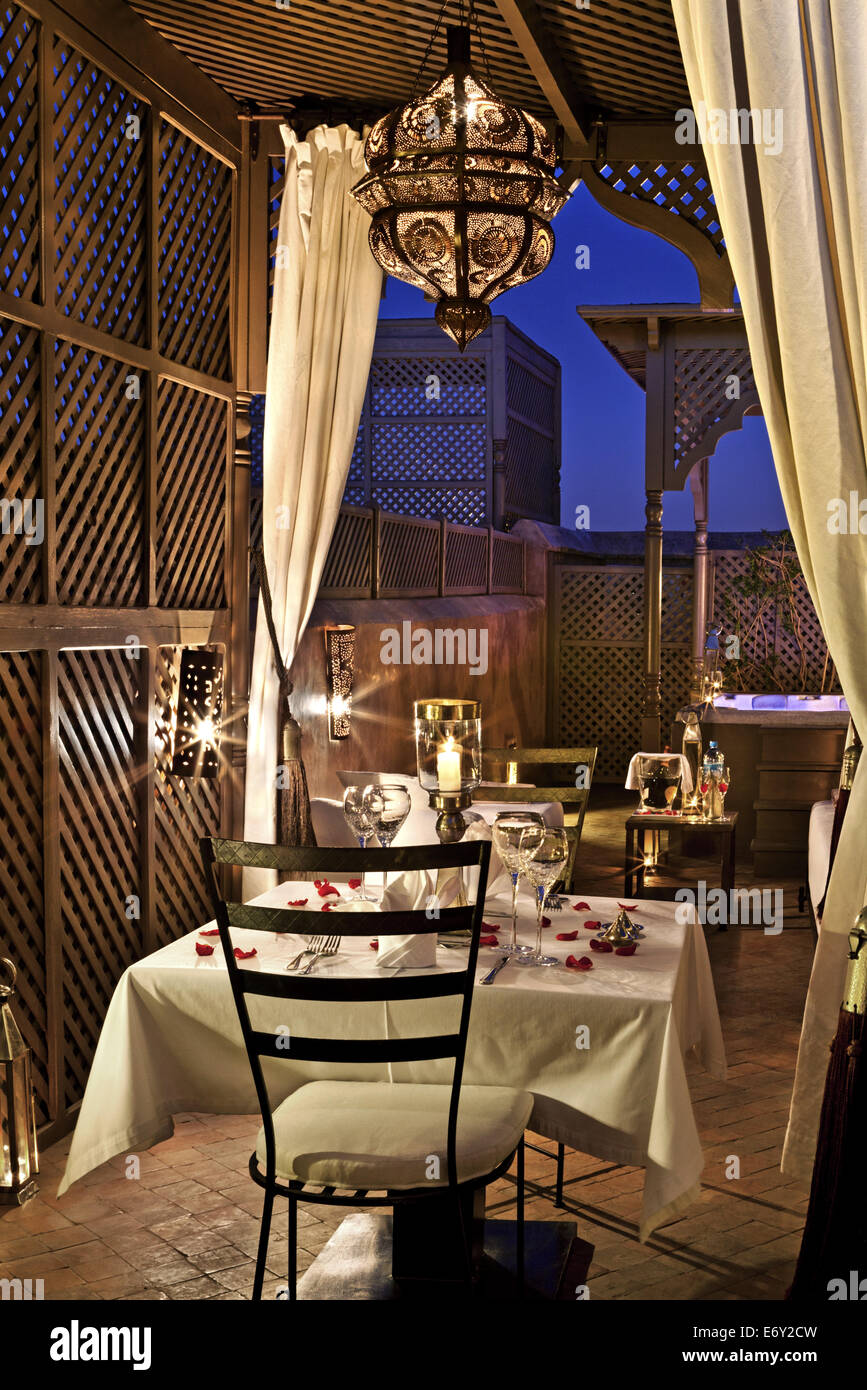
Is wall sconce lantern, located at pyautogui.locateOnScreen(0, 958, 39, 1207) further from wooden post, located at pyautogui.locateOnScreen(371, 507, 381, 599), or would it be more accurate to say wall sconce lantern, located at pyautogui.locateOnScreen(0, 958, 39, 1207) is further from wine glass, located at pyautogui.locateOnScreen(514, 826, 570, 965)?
wooden post, located at pyautogui.locateOnScreen(371, 507, 381, 599)

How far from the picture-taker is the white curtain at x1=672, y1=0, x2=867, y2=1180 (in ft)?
6.55

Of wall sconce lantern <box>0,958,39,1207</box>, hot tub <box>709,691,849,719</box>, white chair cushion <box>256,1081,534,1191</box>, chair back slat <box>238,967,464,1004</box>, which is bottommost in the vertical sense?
wall sconce lantern <box>0,958,39,1207</box>

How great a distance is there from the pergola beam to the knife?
9.05 feet

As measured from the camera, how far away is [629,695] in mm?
11555

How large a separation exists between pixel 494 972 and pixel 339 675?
3909 mm

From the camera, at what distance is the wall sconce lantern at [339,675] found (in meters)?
6.26

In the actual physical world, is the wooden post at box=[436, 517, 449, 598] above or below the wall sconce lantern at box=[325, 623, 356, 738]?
above

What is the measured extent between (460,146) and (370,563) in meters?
4.66

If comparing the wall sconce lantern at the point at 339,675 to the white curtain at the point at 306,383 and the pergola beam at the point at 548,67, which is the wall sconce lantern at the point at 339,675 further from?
the pergola beam at the point at 548,67

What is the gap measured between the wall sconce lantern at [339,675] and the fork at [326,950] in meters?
3.53

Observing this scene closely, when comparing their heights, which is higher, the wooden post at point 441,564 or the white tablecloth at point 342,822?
the wooden post at point 441,564

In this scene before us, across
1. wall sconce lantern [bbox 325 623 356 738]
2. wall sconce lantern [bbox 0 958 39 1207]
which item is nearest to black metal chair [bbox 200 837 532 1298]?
wall sconce lantern [bbox 0 958 39 1207]

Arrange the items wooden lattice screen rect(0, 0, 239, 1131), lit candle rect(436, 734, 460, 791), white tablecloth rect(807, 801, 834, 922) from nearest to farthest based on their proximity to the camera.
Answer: lit candle rect(436, 734, 460, 791), wooden lattice screen rect(0, 0, 239, 1131), white tablecloth rect(807, 801, 834, 922)

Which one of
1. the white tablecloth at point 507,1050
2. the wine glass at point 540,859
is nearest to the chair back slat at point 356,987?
the white tablecloth at point 507,1050
